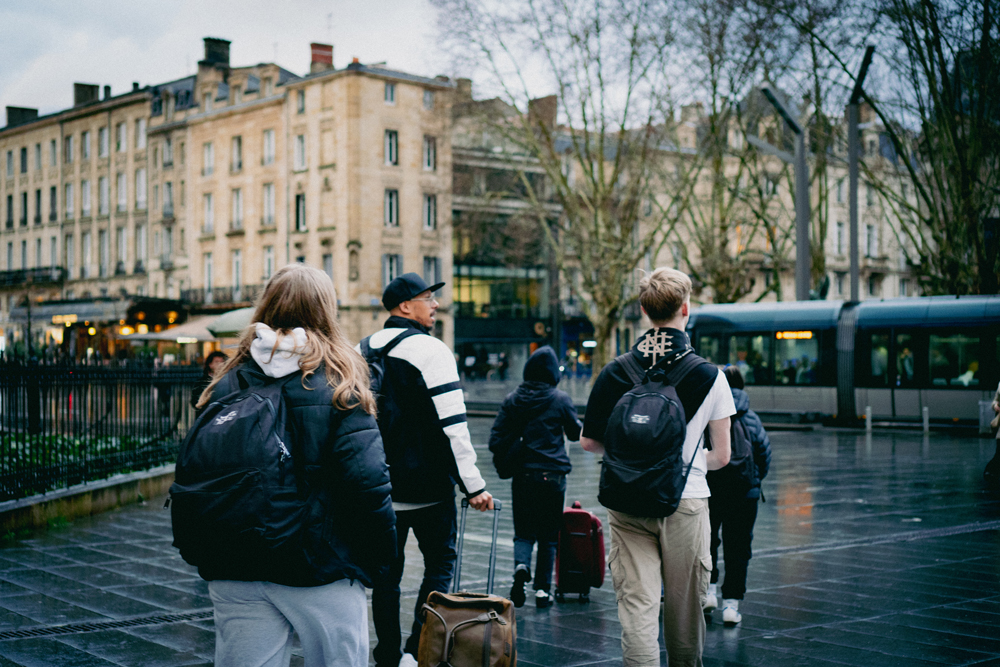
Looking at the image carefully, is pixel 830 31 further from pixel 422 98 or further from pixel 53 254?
pixel 53 254

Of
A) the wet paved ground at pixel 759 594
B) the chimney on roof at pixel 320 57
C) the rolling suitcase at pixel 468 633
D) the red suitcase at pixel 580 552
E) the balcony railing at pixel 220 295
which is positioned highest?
the chimney on roof at pixel 320 57

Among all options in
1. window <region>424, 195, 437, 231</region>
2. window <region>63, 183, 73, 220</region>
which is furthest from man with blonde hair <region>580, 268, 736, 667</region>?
window <region>63, 183, 73, 220</region>

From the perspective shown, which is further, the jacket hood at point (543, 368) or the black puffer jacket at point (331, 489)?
the jacket hood at point (543, 368)

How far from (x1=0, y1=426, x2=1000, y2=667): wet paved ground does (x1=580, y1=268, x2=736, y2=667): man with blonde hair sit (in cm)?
136

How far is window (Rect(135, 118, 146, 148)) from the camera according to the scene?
65500mm

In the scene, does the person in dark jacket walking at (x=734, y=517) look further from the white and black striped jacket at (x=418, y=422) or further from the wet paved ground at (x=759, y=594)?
the white and black striped jacket at (x=418, y=422)

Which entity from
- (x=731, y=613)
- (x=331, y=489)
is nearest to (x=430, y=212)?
(x=731, y=613)

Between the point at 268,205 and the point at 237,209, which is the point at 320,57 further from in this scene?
the point at 237,209

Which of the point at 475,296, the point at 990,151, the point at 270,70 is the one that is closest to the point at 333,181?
the point at 270,70

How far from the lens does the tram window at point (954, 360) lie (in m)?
24.2

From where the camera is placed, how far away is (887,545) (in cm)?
938

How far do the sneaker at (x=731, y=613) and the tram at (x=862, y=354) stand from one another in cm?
1934

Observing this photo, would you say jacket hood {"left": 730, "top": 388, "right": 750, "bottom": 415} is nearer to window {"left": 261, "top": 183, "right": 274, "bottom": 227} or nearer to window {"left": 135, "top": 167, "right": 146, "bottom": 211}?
window {"left": 261, "top": 183, "right": 274, "bottom": 227}

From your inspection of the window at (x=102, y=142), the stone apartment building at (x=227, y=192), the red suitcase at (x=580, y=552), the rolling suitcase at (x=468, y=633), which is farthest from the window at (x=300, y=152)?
the rolling suitcase at (x=468, y=633)
